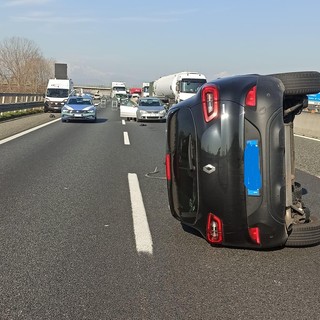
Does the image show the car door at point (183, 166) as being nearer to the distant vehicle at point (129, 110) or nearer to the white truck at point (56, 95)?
the distant vehicle at point (129, 110)

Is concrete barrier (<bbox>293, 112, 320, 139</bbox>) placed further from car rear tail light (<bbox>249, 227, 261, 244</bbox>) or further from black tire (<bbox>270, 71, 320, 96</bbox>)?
car rear tail light (<bbox>249, 227, 261, 244</bbox>)

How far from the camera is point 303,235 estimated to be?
4000mm

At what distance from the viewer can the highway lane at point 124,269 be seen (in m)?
2.93

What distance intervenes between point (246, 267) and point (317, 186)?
432cm

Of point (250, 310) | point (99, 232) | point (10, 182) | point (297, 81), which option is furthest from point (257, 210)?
point (10, 182)

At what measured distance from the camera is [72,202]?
5.93m

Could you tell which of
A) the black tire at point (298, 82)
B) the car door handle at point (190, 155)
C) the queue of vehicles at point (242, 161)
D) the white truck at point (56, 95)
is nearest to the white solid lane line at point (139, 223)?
the queue of vehicles at point (242, 161)

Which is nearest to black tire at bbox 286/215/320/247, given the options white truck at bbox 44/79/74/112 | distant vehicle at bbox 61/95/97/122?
distant vehicle at bbox 61/95/97/122

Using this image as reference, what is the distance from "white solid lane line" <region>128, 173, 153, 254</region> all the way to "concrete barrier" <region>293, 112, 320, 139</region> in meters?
11.5

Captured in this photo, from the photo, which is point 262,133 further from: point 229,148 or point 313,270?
point 313,270

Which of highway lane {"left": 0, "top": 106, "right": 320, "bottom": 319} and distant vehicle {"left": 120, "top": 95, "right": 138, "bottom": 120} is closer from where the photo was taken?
highway lane {"left": 0, "top": 106, "right": 320, "bottom": 319}

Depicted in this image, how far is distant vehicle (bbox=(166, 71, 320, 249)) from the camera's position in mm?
3490

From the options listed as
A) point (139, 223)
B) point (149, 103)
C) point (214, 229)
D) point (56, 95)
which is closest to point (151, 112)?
point (149, 103)

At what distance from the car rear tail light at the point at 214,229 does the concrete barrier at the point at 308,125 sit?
1381 cm
